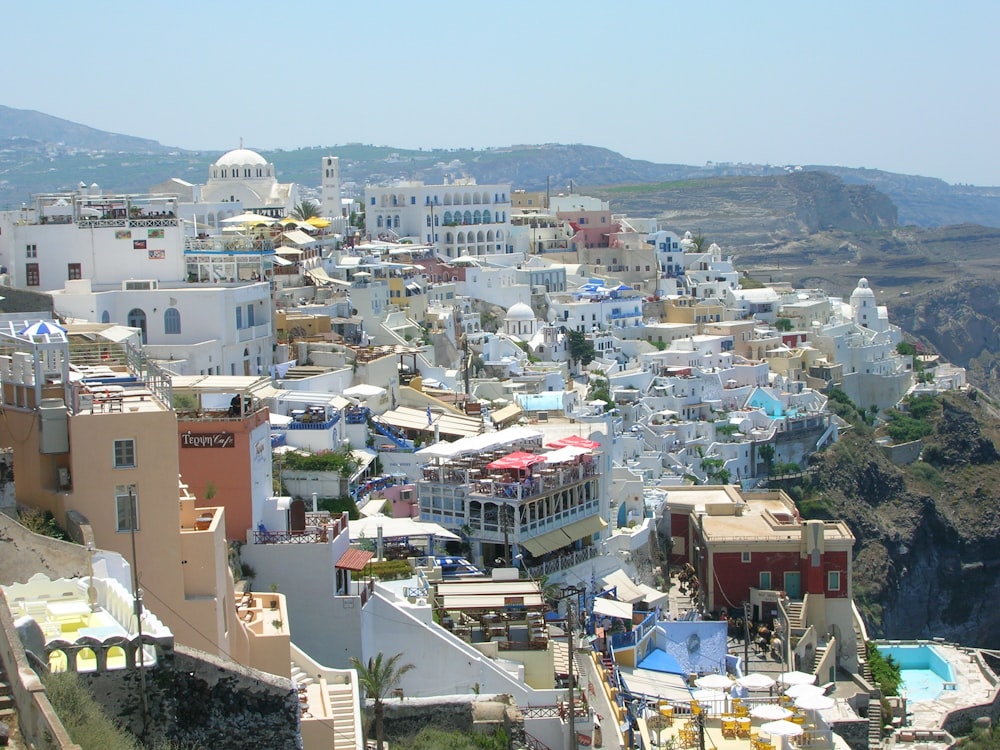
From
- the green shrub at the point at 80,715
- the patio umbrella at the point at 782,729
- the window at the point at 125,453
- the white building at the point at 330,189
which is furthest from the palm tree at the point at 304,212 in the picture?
the green shrub at the point at 80,715

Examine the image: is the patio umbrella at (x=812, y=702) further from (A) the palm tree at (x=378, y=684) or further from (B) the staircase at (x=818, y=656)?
(A) the palm tree at (x=378, y=684)

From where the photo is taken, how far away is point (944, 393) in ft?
195

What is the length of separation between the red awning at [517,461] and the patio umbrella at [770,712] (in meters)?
5.43

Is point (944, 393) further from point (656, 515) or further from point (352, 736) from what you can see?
point (352, 736)

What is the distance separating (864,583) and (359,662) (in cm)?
2972

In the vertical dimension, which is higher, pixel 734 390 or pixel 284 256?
pixel 284 256

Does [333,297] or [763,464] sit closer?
[333,297]

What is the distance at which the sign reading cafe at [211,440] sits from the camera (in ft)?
54.6

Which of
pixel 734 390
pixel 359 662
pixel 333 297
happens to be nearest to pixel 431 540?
pixel 359 662

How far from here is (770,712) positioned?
19938 mm

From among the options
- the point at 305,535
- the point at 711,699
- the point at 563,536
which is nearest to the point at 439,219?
the point at 563,536

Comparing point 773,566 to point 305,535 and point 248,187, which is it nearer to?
point 305,535

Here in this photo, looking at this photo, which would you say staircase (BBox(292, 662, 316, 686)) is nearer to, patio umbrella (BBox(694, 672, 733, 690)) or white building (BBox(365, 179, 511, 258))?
patio umbrella (BBox(694, 672, 733, 690))

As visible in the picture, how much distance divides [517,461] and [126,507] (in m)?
11.6
